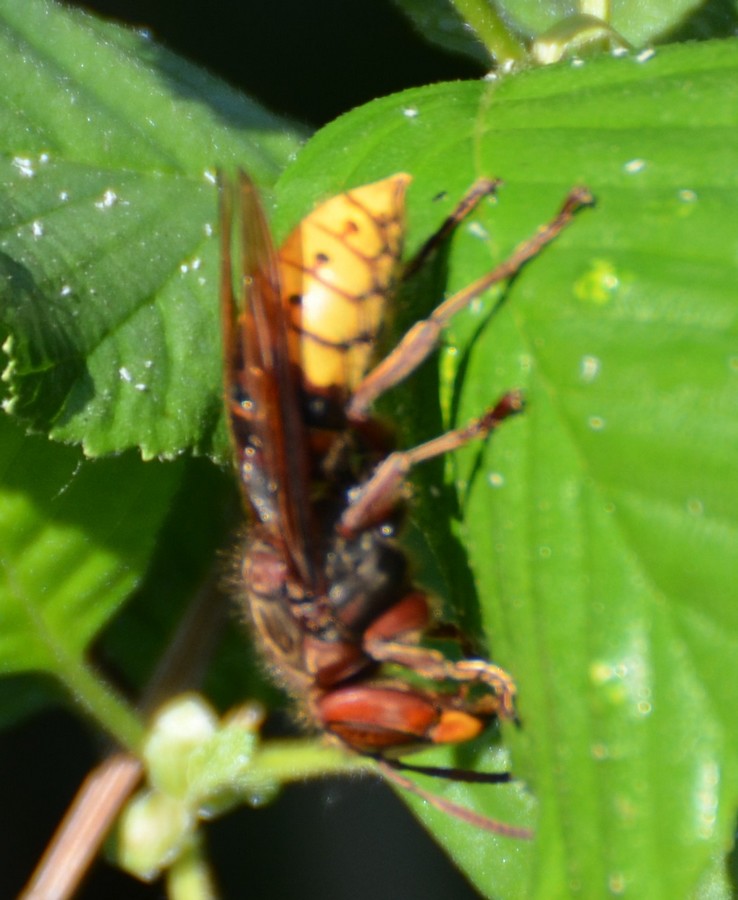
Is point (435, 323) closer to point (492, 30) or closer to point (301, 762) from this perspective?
point (492, 30)

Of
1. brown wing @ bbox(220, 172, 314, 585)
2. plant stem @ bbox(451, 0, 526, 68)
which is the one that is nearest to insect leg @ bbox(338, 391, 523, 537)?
brown wing @ bbox(220, 172, 314, 585)

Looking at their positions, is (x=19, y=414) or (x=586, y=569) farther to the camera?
(x=19, y=414)

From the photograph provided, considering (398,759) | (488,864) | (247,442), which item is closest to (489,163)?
(247,442)

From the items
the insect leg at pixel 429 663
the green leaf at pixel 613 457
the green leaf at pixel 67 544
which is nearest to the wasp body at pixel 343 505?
the insect leg at pixel 429 663

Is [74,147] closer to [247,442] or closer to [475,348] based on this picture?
[247,442]

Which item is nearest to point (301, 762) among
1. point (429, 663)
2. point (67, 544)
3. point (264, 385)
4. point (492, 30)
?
point (429, 663)

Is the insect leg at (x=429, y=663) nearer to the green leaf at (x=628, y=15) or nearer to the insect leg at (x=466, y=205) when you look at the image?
the insect leg at (x=466, y=205)
